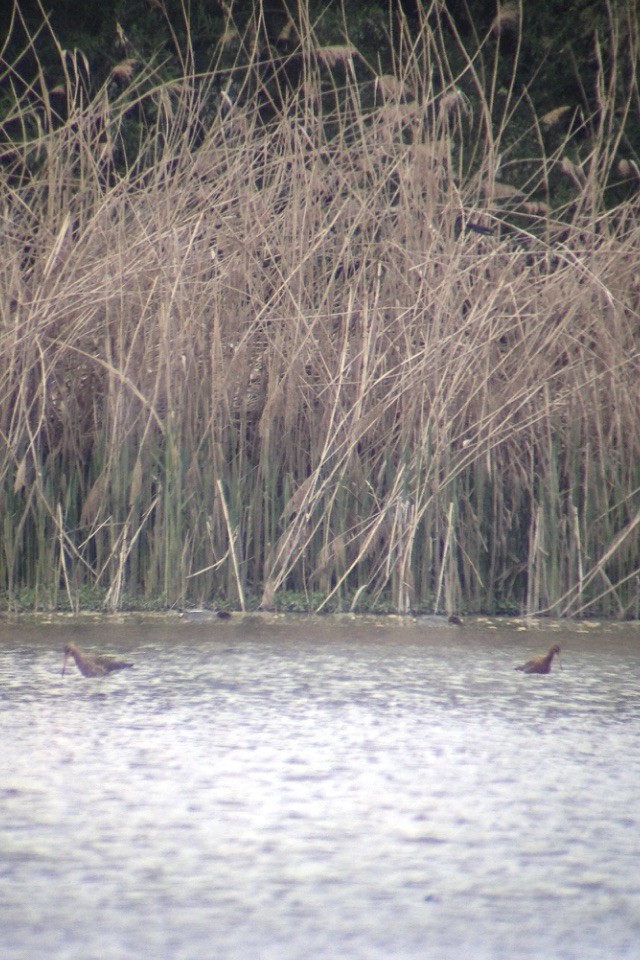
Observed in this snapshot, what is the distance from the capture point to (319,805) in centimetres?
250

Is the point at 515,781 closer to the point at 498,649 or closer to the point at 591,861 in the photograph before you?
the point at 591,861

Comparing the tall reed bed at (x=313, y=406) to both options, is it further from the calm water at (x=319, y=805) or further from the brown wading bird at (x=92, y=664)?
the brown wading bird at (x=92, y=664)

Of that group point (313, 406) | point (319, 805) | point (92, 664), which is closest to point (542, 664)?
point (92, 664)

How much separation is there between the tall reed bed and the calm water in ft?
2.07

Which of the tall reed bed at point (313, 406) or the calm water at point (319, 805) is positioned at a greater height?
the tall reed bed at point (313, 406)

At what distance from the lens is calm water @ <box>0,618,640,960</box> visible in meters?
1.99

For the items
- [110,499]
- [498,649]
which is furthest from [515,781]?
[110,499]

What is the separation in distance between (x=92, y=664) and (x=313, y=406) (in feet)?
4.57

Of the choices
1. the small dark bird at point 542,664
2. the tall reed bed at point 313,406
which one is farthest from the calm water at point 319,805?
the tall reed bed at point 313,406

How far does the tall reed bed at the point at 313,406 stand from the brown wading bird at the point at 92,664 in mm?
849

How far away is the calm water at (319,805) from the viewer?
6.54ft

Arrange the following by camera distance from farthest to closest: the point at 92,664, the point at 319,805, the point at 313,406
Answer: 1. the point at 313,406
2. the point at 92,664
3. the point at 319,805

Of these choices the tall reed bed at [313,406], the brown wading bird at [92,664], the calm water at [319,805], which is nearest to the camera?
the calm water at [319,805]

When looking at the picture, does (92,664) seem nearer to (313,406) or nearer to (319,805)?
(319,805)
